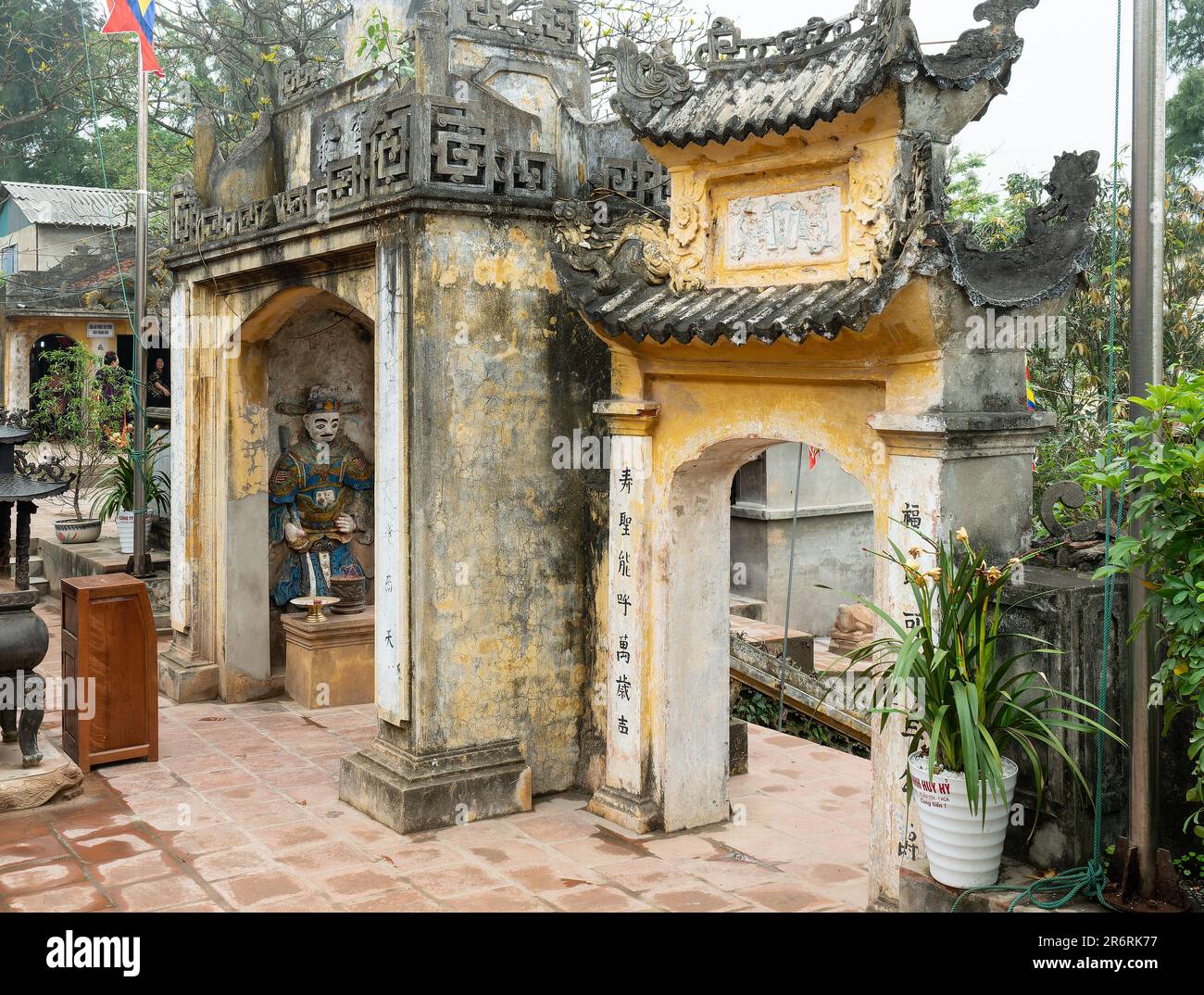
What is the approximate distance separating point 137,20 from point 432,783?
8.87 metres

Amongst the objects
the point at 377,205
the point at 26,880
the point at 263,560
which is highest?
the point at 377,205

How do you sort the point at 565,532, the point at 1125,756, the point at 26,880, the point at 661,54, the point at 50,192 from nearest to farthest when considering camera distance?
the point at 1125,756
the point at 26,880
the point at 661,54
the point at 565,532
the point at 50,192

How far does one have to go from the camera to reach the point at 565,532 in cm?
850

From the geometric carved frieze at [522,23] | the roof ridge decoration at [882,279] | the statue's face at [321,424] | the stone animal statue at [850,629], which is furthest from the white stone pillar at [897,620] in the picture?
the stone animal statue at [850,629]

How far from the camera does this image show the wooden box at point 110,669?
8875 mm

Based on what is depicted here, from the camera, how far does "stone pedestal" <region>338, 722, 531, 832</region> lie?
778 cm

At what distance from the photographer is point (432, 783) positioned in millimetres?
7824

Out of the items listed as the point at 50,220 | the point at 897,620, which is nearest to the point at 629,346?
the point at 897,620

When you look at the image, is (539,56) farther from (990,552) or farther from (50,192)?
(50,192)

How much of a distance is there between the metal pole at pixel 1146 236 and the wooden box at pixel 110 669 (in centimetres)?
680

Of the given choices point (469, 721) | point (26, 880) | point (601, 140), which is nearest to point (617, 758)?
point (469, 721)

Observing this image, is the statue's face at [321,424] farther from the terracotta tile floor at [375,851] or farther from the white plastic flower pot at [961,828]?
the white plastic flower pot at [961,828]

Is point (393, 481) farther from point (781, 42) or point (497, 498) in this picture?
point (781, 42)

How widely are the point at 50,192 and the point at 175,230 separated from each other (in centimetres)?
2318
